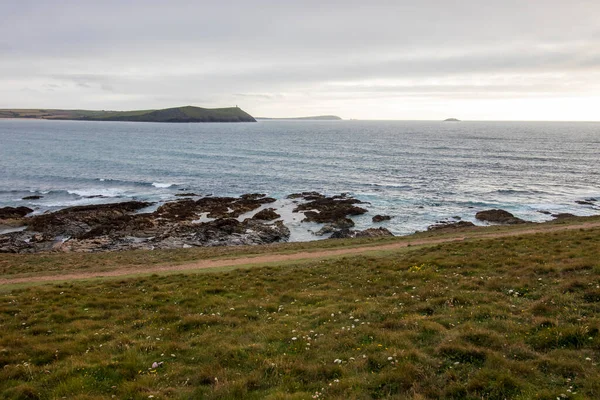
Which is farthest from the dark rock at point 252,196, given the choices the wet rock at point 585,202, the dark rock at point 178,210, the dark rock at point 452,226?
the wet rock at point 585,202

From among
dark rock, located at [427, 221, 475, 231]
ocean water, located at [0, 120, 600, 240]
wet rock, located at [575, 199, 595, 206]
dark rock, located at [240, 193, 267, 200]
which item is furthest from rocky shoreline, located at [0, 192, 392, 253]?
wet rock, located at [575, 199, 595, 206]

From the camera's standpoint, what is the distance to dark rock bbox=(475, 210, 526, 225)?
4458 cm

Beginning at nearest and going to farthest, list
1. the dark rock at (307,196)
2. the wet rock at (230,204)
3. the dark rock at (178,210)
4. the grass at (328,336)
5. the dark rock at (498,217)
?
1. the grass at (328,336)
2. the dark rock at (498,217)
3. the dark rock at (178,210)
4. the wet rock at (230,204)
5. the dark rock at (307,196)

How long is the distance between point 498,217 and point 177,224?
39588mm

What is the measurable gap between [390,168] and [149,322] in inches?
3125

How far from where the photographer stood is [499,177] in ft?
241

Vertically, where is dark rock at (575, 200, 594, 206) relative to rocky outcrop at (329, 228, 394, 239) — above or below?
above

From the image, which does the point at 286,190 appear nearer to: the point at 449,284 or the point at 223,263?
the point at 223,263

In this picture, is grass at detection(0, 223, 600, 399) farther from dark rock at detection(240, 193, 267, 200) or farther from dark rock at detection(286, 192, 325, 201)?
dark rock at detection(240, 193, 267, 200)

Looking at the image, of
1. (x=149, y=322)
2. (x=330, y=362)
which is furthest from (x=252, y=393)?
(x=149, y=322)

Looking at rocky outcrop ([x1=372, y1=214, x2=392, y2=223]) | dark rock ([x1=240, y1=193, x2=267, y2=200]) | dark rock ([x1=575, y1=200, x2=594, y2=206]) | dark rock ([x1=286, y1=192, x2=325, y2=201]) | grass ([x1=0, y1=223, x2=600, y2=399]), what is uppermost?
grass ([x1=0, y1=223, x2=600, y2=399])

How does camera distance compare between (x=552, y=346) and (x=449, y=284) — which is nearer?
(x=552, y=346)

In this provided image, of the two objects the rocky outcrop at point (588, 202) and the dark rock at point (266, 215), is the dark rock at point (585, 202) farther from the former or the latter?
the dark rock at point (266, 215)

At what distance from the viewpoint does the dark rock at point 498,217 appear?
4458 centimetres
